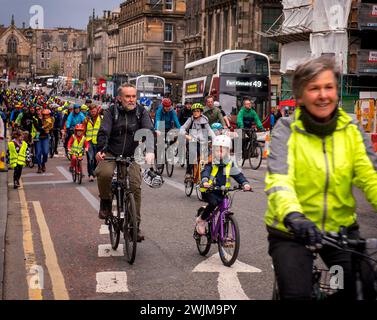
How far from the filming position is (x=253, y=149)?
20438 millimetres

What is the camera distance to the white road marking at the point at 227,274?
693 centimetres

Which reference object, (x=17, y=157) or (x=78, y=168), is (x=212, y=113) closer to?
(x=78, y=168)

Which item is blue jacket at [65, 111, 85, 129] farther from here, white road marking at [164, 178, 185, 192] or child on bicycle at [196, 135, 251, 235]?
child on bicycle at [196, 135, 251, 235]

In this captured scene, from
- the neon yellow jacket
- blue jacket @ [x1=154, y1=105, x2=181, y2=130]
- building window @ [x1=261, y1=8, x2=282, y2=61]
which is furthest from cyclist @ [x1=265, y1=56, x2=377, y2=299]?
building window @ [x1=261, y1=8, x2=282, y2=61]

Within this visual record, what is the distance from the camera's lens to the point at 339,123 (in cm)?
393

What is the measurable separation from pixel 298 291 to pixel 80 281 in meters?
4.16

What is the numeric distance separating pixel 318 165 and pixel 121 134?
5.21 m

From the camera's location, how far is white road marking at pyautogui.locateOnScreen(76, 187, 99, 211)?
519 inches

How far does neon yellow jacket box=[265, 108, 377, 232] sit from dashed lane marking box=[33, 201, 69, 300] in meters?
3.53

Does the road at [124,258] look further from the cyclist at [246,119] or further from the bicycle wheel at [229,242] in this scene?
the cyclist at [246,119]

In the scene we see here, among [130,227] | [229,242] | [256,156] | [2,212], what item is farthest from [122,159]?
[256,156]

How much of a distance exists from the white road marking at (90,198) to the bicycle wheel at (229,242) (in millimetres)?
4846

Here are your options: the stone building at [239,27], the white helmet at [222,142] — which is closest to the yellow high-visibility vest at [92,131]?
the white helmet at [222,142]

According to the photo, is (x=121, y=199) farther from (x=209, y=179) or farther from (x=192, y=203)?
(x=192, y=203)
